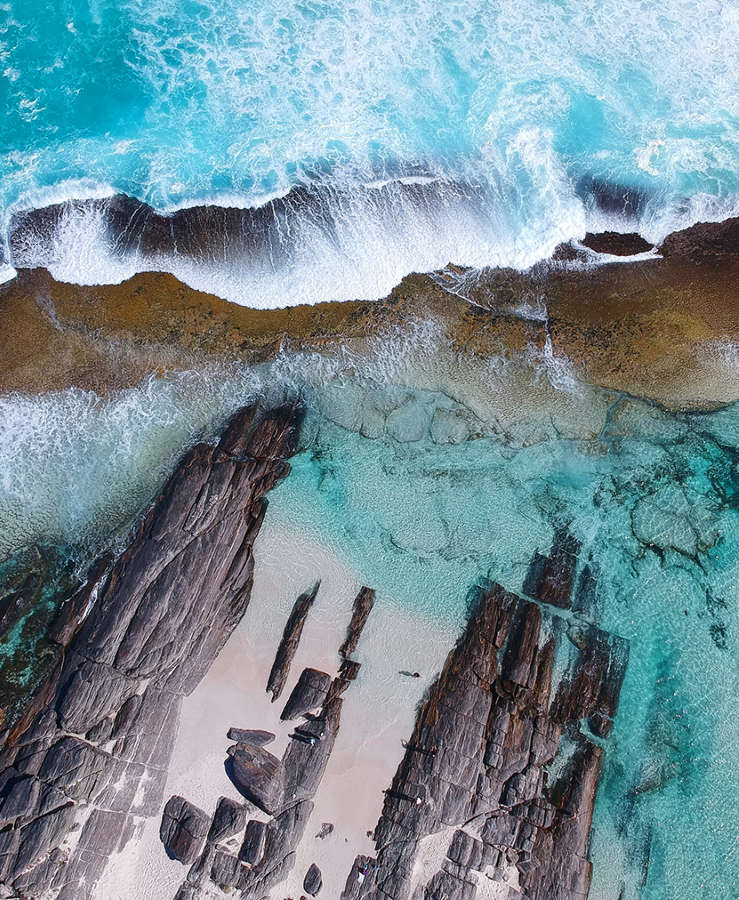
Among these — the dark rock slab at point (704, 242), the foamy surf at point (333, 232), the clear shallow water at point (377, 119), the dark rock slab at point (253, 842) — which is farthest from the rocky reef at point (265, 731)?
the dark rock slab at point (704, 242)

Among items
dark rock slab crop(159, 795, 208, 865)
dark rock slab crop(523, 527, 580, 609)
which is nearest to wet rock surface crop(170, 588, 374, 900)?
dark rock slab crop(159, 795, 208, 865)

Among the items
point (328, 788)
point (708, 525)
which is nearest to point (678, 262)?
point (708, 525)

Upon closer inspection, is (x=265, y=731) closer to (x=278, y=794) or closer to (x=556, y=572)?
(x=278, y=794)

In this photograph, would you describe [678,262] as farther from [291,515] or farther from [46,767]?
[46,767]

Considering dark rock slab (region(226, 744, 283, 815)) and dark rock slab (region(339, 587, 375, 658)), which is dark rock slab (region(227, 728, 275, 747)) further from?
dark rock slab (region(339, 587, 375, 658))

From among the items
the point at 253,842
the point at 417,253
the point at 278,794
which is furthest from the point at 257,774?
the point at 417,253

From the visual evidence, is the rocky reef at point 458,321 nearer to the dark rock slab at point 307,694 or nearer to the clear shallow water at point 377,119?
the clear shallow water at point 377,119
